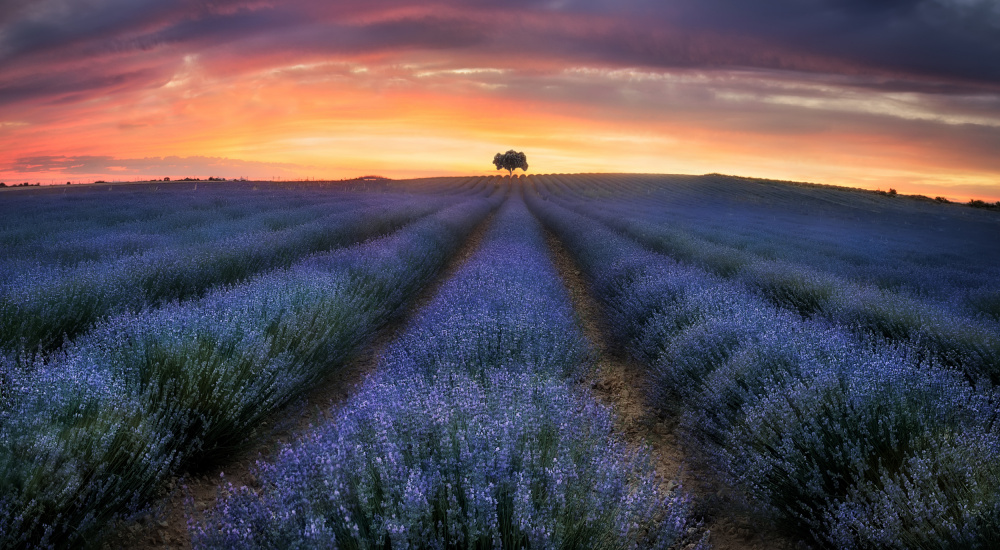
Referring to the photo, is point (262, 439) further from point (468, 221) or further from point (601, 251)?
point (468, 221)

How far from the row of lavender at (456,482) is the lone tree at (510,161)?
62.7 m

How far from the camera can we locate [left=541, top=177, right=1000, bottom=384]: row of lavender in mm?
3381

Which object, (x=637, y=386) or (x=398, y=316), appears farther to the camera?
(x=398, y=316)

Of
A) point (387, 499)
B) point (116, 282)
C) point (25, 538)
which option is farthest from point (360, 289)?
point (387, 499)

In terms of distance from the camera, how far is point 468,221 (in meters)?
13.5

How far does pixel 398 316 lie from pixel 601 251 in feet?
11.4

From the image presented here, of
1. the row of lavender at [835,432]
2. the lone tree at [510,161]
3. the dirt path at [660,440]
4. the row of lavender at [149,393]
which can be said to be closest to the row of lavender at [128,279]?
the row of lavender at [149,393]

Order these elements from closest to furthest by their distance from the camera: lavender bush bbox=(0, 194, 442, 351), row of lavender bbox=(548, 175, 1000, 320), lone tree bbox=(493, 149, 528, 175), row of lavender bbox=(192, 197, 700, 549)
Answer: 1. row of lavender bbox=(192, 197, 700, 549)
2. lavender bush bbox=(0, 194, 442, 351)
3. row of lavender bbox=(548, 175, 1000, 320)
4. lone tree bbox=(493, 149, 528, 175)

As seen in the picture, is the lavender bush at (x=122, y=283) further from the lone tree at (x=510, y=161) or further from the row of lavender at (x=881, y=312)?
the lone tree at (x=510, y=161)

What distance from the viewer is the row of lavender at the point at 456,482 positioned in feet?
4.27

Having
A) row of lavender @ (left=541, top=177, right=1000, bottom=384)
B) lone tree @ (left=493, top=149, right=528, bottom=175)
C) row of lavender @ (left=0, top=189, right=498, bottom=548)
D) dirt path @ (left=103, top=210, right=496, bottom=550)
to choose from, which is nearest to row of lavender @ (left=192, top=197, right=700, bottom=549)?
dirt path @ (left=103, top=210, right=496, bottom=550)

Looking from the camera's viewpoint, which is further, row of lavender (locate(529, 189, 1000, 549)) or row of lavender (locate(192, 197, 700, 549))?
row of lavender (locate(529, 189, 1000, 549))

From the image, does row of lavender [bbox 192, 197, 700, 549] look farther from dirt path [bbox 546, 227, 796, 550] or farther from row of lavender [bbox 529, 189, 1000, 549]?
row of lavender [bbox 529, 189, 1000, 549]

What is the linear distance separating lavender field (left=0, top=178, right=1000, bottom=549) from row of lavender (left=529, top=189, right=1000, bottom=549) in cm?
1
